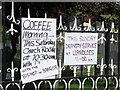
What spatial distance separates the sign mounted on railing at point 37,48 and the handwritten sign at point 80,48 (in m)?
0.20

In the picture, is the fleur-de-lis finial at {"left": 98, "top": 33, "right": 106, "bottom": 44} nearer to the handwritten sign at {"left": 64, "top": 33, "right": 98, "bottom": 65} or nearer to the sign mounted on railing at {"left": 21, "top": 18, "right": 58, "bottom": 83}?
the handwritten sign at {"left": 64, "top": 33, "right": 98, "bottom": 65}

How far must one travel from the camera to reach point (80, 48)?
3.85 meters

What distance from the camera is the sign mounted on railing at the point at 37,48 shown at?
3.57m

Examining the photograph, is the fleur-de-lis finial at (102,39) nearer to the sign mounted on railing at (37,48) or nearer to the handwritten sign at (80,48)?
the handwritten sign at (80,48)

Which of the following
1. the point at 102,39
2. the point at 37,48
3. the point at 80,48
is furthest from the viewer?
the point at 102,39

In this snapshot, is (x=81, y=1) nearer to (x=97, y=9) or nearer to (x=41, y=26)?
(x=97, y=9)

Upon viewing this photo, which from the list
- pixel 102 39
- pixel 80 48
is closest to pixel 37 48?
pixel 80 48

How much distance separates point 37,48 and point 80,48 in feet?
2.09

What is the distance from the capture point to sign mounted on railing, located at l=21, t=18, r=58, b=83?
3574 millimetres

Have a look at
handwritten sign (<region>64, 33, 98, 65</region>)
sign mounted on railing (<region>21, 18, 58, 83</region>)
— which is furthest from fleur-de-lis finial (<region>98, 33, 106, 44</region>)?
sign mounted on railing (<region>21, 18, 58, 83</region>)

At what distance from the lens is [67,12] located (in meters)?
5.84

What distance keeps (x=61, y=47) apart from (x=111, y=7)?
3042 millimetres

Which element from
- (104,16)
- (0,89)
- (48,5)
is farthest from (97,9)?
(0,89)

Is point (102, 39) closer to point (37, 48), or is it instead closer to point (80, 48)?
point (80, 48)
